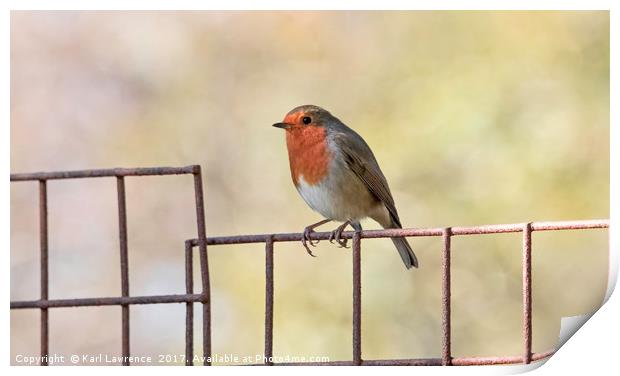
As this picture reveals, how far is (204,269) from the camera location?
1.95 m

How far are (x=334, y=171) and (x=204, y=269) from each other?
2.58 feet

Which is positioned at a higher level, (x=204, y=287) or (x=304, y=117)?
(x=304, y=117)

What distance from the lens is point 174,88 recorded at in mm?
2580

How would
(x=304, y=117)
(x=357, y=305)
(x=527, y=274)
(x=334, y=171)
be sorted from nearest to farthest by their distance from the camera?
1. (x=527, y=274)
2. (x=357, y=305)
3. (x=304, y=117)
4. (x=334, y=171)

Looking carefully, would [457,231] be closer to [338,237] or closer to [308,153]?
[338,237]

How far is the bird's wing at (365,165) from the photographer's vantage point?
2633 millimetres

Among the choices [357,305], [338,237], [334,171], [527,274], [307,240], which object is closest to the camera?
[527,274]

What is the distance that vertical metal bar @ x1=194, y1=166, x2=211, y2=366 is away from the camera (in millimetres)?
1927

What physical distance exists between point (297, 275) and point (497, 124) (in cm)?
57

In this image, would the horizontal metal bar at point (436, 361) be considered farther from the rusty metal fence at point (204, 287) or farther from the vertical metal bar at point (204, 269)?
the vertical metal bar at point (204, 269)

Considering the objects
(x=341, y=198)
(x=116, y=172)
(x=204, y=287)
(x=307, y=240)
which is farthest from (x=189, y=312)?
(x=341, y=198)

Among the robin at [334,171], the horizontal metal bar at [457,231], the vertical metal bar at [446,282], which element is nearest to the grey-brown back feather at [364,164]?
the robin at [334,171]

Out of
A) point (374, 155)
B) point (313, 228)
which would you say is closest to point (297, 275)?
point (313, 228)

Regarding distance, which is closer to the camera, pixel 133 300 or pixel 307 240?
pixel 133 300
